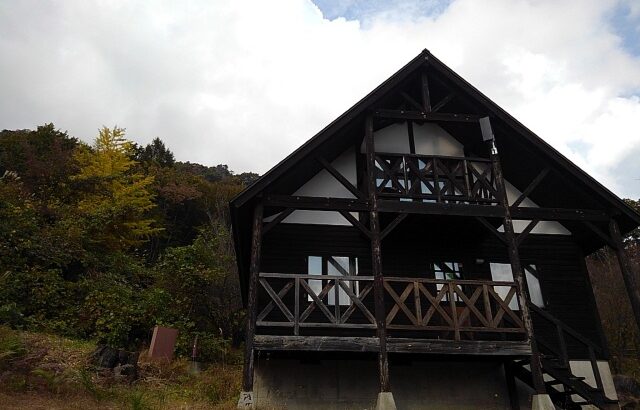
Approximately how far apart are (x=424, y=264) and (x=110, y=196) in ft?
60.8

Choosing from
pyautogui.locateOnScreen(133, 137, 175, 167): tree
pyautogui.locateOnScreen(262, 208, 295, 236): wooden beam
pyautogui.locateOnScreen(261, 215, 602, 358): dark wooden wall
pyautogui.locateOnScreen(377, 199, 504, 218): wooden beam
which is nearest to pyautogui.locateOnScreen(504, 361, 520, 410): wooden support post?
pyautogui.locateOnScreen(261, 215, 602, 358): dark wooden wall

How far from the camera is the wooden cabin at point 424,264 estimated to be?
426 inches

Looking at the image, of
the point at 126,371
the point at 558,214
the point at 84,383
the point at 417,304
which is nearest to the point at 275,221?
the point at 417,304

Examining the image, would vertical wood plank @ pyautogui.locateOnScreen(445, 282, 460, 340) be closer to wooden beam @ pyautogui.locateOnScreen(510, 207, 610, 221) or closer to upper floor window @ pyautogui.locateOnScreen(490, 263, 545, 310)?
wooden beam @ pyautogui.locateOnScreen(510, 207, 610, 221)

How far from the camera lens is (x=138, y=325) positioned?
1714cm

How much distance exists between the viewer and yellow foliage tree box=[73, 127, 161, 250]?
22.4m

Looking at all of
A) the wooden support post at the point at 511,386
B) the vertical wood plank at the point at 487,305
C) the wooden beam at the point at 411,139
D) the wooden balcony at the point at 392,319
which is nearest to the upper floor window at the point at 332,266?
the wooden balcony at the point at 392,319

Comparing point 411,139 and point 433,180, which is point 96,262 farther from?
point 433,180

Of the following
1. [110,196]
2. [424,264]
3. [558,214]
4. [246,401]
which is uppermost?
[110,196]

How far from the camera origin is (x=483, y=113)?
530 inches

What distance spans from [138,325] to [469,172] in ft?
40.7

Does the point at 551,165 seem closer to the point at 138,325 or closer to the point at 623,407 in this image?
the point at 623,407

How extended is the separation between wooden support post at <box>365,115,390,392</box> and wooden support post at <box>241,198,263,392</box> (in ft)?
8.73

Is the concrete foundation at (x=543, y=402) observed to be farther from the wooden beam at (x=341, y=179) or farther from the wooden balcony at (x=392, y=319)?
the wooden beam at (x=341, y=179)
